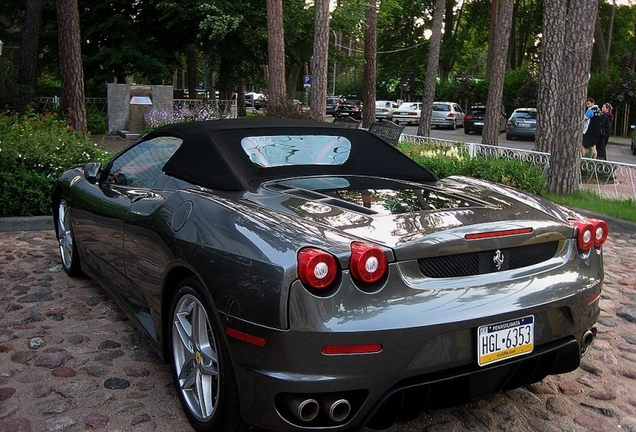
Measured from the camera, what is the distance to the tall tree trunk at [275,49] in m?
15.0

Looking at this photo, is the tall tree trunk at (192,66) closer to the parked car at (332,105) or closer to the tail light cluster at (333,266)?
the parked car at (332,105)

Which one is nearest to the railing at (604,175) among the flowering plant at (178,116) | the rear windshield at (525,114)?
the flowering plant at (178,116)

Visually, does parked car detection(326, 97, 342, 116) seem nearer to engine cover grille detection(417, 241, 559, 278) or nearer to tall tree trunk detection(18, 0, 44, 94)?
tall tree trunk detection(18, 0, 44, 94)

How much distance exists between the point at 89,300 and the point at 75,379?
1532 mm

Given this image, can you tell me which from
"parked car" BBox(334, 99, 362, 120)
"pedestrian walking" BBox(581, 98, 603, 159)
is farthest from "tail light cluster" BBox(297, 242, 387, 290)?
"parked car" BBox(334, 99, 362, 120)

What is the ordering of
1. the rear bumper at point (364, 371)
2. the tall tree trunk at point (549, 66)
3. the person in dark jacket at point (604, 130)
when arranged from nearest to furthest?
the rear bumper at point (364, 371), the tall tree trunk at point (549, 66), the person in dark jacket at point (604, 130)

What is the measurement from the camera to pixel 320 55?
16.4 m

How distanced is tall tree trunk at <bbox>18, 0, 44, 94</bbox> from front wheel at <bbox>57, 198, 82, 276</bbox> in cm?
2035

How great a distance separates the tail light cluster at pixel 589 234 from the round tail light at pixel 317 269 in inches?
54.9

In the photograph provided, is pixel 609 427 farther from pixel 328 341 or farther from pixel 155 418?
pixel 155 418

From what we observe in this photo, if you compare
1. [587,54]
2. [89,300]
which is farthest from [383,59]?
[89,300]

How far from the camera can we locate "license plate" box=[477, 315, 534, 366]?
106 inches

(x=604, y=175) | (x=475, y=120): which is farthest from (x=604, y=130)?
(x=475, y=120)

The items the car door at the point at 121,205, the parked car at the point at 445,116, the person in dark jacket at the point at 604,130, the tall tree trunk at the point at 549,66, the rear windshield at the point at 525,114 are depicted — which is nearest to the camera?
the car door at the point at 121,205
